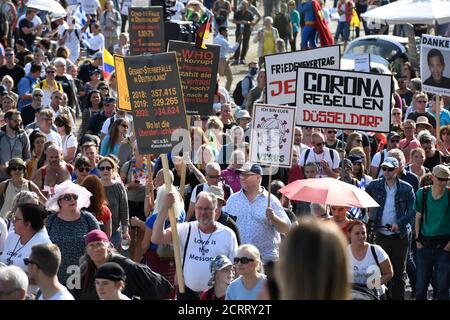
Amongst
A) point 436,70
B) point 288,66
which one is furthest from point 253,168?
point 436,70

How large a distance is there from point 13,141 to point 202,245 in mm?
5184

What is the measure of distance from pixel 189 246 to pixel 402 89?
38.4ft

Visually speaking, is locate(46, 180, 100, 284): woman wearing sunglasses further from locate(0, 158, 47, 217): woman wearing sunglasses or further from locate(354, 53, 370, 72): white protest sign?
locate(354, 53, 370, 72): white protest sign

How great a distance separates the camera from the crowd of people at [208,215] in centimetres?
748

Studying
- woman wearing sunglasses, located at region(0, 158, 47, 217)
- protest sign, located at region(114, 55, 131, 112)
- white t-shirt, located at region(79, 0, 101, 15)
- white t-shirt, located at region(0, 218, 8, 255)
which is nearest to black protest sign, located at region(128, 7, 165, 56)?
protest sign, located at region(114, 55, 131, 112)

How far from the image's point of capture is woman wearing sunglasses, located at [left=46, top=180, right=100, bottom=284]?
963 cm

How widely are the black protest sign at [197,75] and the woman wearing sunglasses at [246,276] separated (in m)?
4.82

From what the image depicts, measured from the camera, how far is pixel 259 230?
10.7m

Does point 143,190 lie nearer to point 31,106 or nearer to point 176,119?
point 176,119

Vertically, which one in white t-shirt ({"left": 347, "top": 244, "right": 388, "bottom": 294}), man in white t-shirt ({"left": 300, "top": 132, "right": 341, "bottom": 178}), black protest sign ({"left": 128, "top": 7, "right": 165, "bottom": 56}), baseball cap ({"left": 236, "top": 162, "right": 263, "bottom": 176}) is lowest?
white t-shirt ({"left": 347, "top": 244, "right": 388, "bottom": 294})

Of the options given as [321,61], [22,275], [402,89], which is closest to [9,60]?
[402,89]

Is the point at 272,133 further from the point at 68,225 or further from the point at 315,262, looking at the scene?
the point at 315,262

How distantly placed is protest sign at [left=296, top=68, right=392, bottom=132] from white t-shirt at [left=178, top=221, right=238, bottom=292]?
327 centimetres

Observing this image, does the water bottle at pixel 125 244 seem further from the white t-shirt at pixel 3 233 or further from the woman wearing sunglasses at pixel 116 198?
the white t-shirt at pixel 3 233
